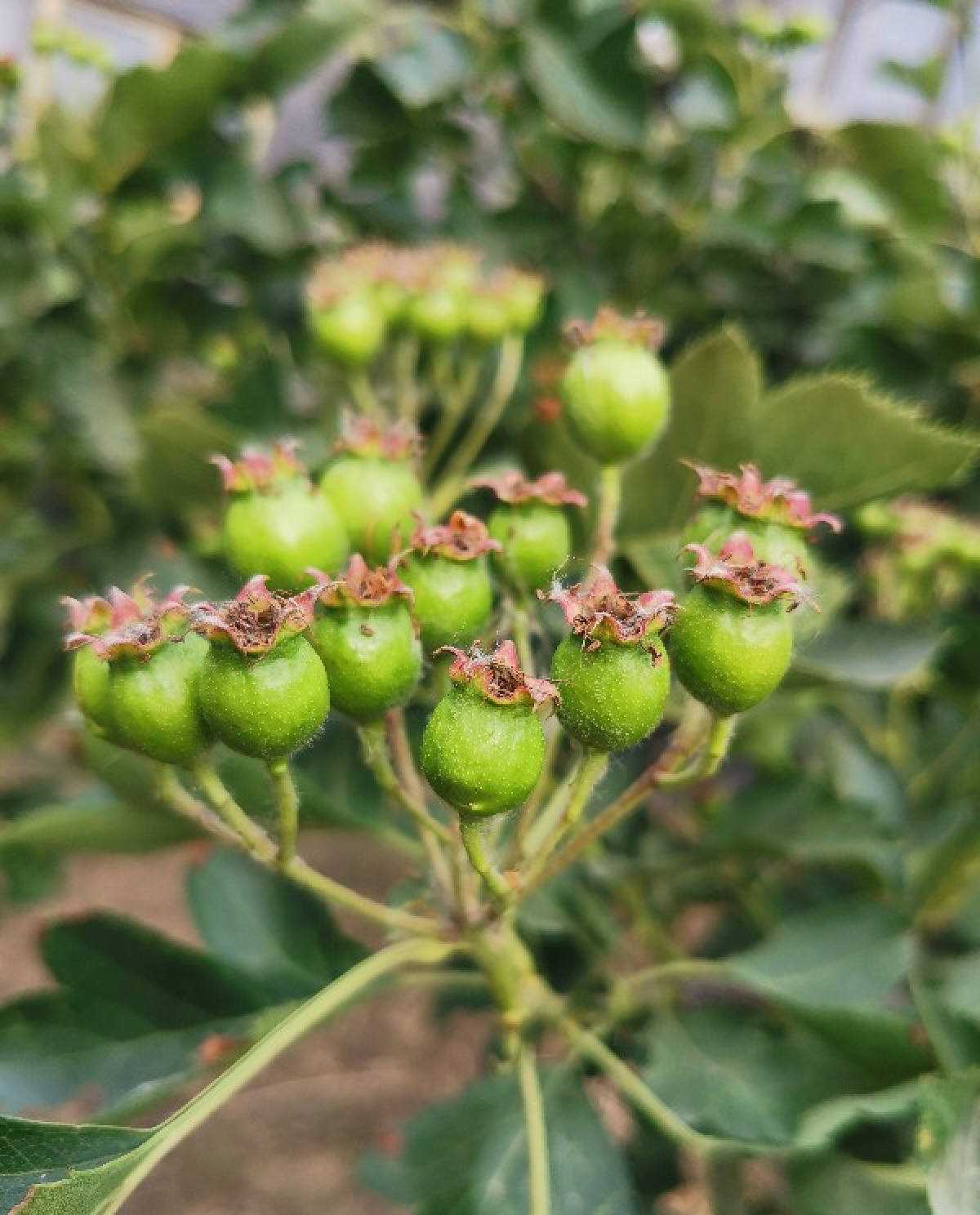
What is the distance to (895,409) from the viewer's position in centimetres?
77

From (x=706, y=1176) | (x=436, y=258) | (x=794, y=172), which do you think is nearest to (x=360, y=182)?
(x=436, y=258)

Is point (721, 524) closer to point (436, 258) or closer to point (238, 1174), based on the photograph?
point (436, 258)

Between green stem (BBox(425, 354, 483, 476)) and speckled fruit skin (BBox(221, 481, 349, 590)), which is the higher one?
green stem (BBox(425, 354, 483, 476))

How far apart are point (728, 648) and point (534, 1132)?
0.41 metres

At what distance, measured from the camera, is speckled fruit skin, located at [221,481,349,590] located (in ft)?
2.13

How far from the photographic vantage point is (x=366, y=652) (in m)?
0.58

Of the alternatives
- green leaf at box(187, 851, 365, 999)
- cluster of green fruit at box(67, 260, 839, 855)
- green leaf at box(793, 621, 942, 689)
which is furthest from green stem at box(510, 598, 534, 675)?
green leaf at box(187, 851, 365, 999)

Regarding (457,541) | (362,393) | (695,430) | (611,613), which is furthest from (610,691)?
(362,393)

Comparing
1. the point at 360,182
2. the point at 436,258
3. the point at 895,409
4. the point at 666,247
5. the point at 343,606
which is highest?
the point at 360,182

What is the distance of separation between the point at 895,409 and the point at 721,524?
0.24 meters

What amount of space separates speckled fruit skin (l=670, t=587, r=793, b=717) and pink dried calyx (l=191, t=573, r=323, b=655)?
0.19m

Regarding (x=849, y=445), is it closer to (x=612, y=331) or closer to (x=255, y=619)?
(x=612, y=331)

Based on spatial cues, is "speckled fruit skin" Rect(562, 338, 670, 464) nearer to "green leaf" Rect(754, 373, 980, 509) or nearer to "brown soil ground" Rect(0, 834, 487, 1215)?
"green leaf" Rect(754, 373, 980, 509)

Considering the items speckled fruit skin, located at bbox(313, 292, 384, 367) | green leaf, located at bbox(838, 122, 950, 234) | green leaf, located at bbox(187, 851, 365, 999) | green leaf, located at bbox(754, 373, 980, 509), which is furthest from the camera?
green leaf, located at bbox(838, 122, 950, 234)
